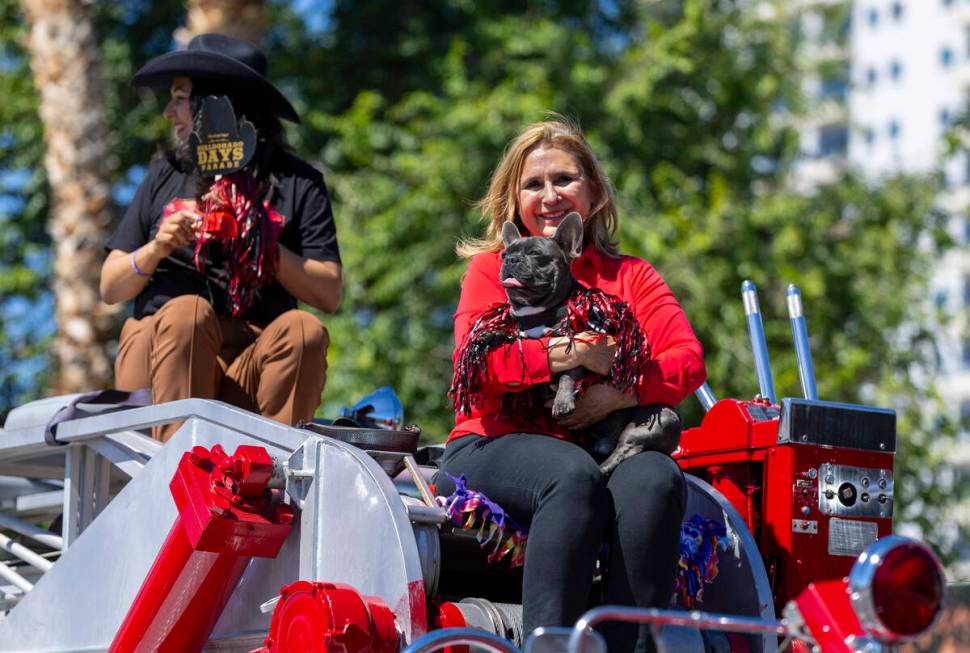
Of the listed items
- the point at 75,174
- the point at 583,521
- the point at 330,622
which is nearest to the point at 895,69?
the point at 75,174

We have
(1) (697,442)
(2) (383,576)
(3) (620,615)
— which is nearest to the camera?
(3) (620,615)

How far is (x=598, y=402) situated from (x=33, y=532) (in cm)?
245

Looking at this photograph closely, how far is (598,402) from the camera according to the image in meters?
3.69

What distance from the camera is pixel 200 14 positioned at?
1062 cm

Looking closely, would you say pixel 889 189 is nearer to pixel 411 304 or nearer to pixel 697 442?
Result: pixel 411 304

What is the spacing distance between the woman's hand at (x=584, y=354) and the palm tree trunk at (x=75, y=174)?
7203 mm

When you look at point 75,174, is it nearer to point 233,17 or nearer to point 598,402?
point 233,17

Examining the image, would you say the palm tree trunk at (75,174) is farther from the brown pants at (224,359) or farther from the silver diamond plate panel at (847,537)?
the silver diamond plate panel at (847,537)

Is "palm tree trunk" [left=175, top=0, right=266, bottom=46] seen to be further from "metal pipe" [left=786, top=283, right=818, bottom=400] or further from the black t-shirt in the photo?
"metal pipe" [left=786, top=283, right=818, bottom=400]

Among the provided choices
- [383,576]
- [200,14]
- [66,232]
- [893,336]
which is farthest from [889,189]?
[383,576]

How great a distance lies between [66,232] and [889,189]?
8.40 m

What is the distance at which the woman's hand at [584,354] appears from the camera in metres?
3.64

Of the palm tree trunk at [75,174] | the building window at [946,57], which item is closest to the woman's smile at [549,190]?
the palm tree trunk at [75,174]

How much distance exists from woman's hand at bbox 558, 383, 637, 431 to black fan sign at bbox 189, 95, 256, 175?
5.90 ft
